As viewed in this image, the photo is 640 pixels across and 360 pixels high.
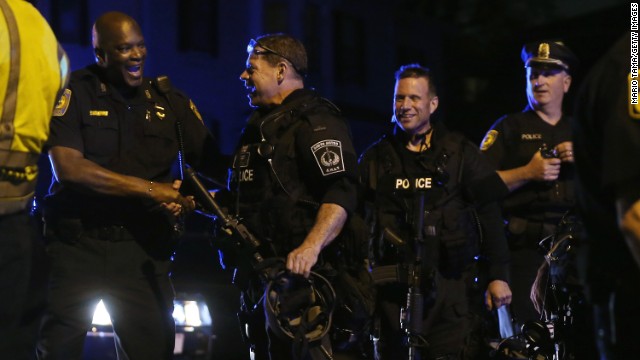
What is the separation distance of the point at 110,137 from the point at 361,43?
27824 mm

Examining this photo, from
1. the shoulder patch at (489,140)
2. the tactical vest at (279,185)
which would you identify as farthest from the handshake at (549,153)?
the tactical vest at (279,185)

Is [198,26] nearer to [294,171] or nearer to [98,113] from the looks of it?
[98,113]

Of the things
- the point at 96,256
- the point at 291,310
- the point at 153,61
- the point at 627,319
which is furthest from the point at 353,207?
the point at 153,61

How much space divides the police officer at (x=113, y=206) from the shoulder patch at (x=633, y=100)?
9.55ft

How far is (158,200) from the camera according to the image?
216 inches

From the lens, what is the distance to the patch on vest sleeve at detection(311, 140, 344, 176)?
5.34 metres

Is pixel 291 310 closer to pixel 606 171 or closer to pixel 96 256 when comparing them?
pixel 96 256

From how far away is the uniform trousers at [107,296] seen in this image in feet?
17.6

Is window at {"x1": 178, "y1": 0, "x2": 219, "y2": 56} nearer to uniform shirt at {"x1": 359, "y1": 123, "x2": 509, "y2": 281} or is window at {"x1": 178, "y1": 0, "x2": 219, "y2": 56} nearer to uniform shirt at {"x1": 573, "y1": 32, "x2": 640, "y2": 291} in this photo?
uniform shirt at {"x1": 359, "y1": 123, "x2": 509, "y2": 281}

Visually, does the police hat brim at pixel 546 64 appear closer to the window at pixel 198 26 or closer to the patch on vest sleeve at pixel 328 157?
the patch on vest sleeve at pixel 328 157

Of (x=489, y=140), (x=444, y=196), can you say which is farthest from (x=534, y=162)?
(x=444, y=196)

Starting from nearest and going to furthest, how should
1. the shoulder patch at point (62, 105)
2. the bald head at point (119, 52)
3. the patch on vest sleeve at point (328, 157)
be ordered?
the patch on vest sleeve at point (328, 157)
the shoulder patch at point (62, 105)
the bald head at point (119, 52)

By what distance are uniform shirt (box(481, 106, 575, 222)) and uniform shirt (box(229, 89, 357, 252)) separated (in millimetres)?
1821

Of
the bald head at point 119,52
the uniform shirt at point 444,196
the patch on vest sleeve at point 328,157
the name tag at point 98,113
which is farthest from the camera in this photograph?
the uniform shirt at point 444,196
